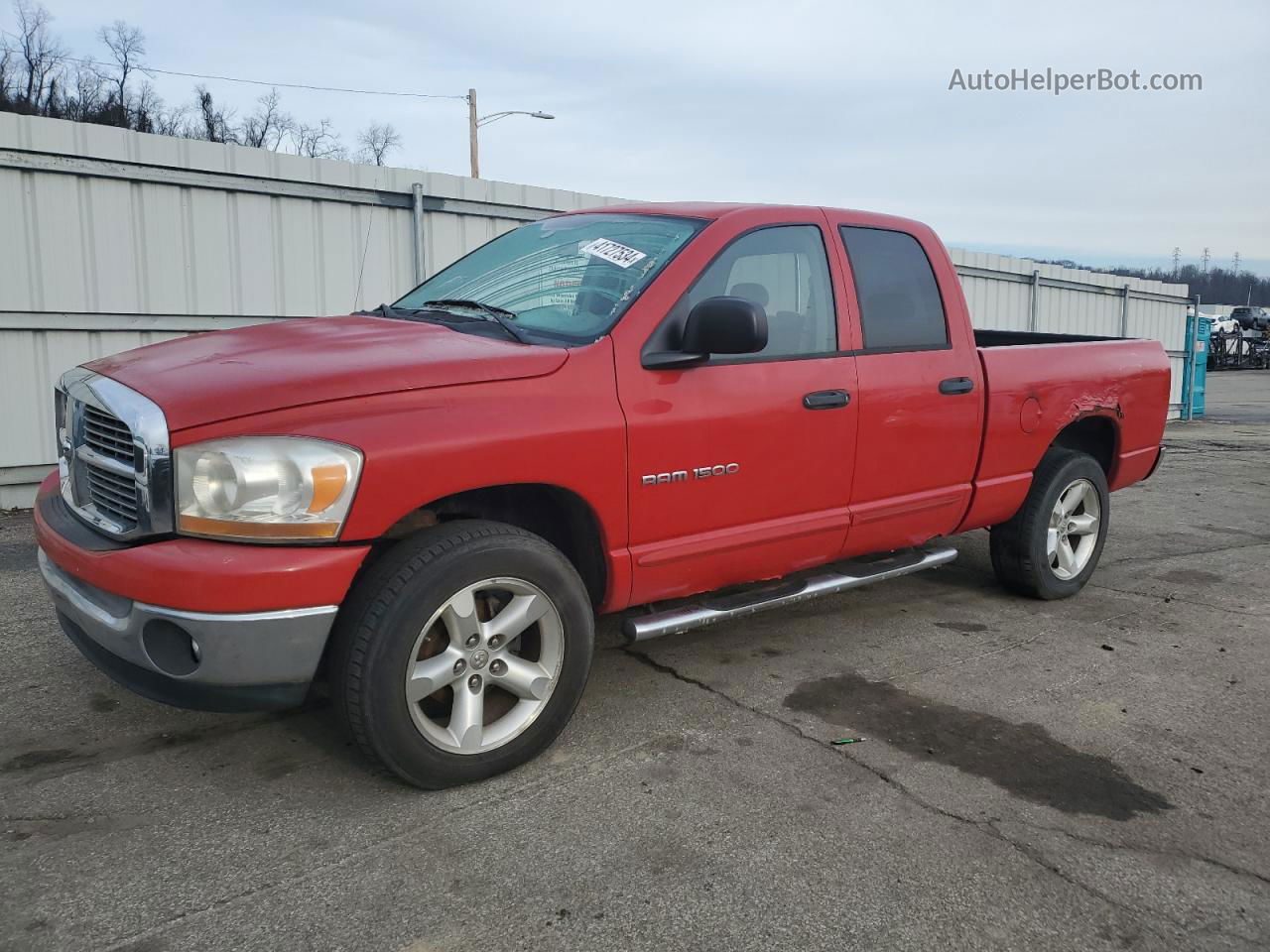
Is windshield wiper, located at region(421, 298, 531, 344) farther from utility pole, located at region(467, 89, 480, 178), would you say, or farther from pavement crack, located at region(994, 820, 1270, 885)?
utility pole, located at region(467, 89, 480, 178)

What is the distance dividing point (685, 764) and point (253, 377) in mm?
1776

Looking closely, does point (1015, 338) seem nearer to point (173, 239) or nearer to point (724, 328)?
point (724, 328)

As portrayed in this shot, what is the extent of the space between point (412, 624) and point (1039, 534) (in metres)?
3.48

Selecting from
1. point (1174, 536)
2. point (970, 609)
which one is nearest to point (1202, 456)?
point (1174, 536)

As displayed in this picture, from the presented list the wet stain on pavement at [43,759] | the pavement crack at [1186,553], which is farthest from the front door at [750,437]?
the pavement crack at [1186,553]

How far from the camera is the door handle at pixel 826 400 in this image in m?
3.83

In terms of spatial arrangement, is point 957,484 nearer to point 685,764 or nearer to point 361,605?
point 685,764

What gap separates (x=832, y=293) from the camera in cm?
410

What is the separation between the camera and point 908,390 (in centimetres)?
421

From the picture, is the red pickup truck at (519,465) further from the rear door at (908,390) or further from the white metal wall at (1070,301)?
the white metal wall at (1070,301)

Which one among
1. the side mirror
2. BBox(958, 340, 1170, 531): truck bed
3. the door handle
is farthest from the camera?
BBox(958, 340, 1170, 531): truck bed

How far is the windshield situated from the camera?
3557 millimetres

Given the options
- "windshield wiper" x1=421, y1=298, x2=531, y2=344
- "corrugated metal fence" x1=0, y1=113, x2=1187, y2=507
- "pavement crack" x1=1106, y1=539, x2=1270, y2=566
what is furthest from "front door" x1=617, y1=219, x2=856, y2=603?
"corrugated metal fence" x1=0, y1=113, x2=1187, y2=507

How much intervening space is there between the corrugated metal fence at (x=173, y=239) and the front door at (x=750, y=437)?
327cm
